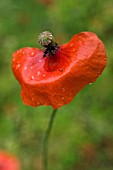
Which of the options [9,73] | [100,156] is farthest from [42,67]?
[9,73]

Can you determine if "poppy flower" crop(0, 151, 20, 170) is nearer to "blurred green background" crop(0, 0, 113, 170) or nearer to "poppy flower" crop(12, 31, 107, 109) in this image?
"blurred green background" crop(0, 0, 113, 170)

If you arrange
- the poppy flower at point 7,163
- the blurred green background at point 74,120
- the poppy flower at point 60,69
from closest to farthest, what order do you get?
the poppy flower at point 60,69
the poppy flower at point 7,163
the blurred green background at point 74,120

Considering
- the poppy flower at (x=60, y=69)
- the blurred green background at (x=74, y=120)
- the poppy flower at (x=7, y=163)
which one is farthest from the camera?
the blurred green background at (x=74, y=120)

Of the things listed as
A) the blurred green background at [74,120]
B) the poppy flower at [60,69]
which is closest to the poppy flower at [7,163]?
the blurred green background at [74,120]

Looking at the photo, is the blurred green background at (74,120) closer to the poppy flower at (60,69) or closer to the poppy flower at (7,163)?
the poppy flower at (7,163)

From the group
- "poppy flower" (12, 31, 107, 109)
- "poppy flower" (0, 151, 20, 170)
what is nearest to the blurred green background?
"poppy flower" (0, 151, 20, 170)

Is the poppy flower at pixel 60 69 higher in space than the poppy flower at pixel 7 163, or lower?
higher
